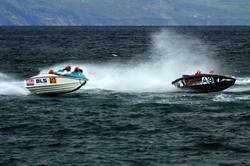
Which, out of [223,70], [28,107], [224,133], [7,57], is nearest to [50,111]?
[28,107]

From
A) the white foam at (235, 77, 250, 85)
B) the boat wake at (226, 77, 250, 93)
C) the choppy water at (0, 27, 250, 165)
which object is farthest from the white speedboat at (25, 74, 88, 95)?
the white foam at (235, 77, 250, 85)

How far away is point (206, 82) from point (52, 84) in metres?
10.9

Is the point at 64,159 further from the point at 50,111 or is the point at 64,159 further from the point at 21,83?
the point at 21,83

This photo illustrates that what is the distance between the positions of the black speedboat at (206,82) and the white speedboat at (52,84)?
7.57m

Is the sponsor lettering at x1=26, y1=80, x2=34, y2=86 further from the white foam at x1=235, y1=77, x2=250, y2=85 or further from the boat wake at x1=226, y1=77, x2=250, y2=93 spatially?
the white foam at x1=235, y1=77, x2=250, y2=85

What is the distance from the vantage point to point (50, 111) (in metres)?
41.2

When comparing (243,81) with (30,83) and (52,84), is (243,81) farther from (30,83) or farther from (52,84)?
(30,83)

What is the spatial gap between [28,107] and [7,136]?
28.3 ft

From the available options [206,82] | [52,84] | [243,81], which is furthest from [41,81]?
[243,81]

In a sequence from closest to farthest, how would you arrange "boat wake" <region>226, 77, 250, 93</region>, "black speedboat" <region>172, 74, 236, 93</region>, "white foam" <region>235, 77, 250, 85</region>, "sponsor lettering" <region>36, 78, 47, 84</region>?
"sponsor lettering" <region>36, 78, 47, 84</region>
"black speedboat" <region>172, 74, 236, 93</region>
"boat wake" <region>226, 77, 250, 93</region>
"white foam" <region>235, 77, 250, 85</region>

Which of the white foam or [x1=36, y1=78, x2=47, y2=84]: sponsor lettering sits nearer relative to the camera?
[x1=36, y1=78, x2=47, y2=84]: sponsor lettering

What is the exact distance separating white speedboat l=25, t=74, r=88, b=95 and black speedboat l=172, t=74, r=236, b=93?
7568mm

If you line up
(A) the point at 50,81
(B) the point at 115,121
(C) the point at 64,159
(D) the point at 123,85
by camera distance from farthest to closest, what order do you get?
(D) the point at 123,85 < (A) the point at 50,81 < (B) the point at 115,121 < (C) the point at 64,159

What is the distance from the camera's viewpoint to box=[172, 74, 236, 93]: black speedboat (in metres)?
47.9
